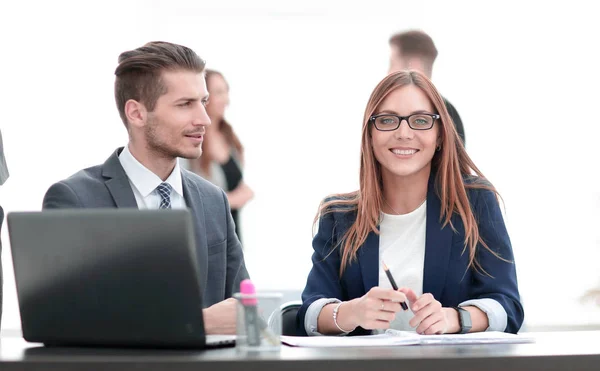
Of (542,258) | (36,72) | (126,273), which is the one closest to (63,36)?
(36,72)

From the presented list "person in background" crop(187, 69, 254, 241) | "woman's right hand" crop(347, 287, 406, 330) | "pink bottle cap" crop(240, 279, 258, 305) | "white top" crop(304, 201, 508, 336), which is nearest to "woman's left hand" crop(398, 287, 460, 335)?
"woman's right hand" crop(347, 287, 406, 330)

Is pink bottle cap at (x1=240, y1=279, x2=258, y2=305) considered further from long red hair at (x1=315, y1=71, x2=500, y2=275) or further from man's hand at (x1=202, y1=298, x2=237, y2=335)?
long red hair at (x1=315, y1=71, x2=500, y2=275)

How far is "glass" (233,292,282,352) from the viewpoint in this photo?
4.45ft

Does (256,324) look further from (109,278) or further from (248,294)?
(109,278)

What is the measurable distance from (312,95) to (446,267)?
2983 millimetres

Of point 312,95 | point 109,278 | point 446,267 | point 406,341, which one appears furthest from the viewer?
point 312,95

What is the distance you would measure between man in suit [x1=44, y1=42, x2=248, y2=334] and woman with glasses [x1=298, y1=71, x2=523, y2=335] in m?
0.27

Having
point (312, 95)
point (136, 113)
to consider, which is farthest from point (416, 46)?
point (312, 95)

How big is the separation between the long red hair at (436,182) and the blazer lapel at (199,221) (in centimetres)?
32

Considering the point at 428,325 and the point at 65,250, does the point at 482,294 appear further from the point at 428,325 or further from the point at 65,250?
the point at 65,250

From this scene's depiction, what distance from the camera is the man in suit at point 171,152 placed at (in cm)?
216

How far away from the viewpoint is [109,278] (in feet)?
4.45

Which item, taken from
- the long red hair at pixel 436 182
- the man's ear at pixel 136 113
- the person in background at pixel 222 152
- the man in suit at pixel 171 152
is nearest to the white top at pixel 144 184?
the man in suit at pixel 171 152

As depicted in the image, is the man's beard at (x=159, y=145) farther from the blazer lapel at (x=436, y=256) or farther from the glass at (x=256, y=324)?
the glass at (x=256, y=324)
